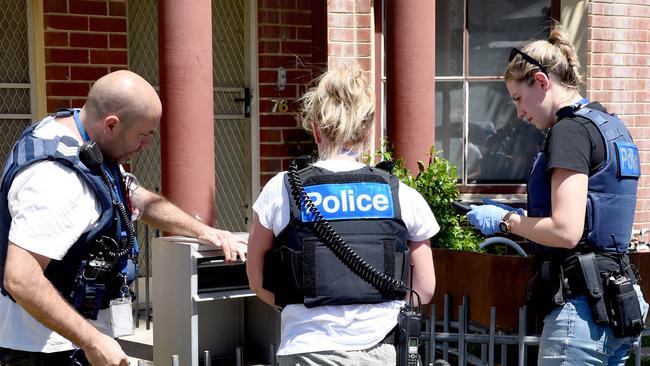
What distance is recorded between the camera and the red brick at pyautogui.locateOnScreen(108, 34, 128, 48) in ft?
22.6

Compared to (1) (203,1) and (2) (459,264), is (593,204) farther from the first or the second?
(1) (203,1)

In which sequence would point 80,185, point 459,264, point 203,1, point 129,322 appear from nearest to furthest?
point 80,185, point 129,322, point 459,264, point 203,1

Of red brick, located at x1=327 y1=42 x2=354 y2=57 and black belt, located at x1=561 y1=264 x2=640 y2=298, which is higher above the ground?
red brick, located at x1=327 y1=42 x2=354 y2=57

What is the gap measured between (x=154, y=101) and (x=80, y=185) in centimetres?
38

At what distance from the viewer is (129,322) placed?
2889mm

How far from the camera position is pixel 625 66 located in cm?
748

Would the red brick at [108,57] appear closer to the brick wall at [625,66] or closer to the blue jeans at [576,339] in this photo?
the brick wall at [625,66]

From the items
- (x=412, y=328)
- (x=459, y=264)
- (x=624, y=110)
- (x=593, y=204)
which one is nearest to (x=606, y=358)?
(x=593, y=204)

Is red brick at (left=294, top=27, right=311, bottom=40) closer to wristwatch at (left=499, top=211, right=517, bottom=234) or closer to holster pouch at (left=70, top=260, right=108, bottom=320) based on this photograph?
wristwatch at (left=499, top=211, right=517, bottom=234)

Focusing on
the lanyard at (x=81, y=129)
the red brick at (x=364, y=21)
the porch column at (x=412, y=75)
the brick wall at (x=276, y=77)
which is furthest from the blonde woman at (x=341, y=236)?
the brick wall at (x=276, y=77)

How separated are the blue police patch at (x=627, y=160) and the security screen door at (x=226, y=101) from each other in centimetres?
469

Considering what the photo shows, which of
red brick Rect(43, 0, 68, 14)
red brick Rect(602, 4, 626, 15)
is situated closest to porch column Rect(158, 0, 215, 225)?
red brick Rect(43, 0, 68, 14)

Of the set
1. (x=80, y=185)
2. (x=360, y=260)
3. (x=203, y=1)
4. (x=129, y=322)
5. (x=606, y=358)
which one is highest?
(x=203, y=1)

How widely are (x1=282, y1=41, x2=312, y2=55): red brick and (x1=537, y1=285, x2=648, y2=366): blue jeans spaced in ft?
15.3
